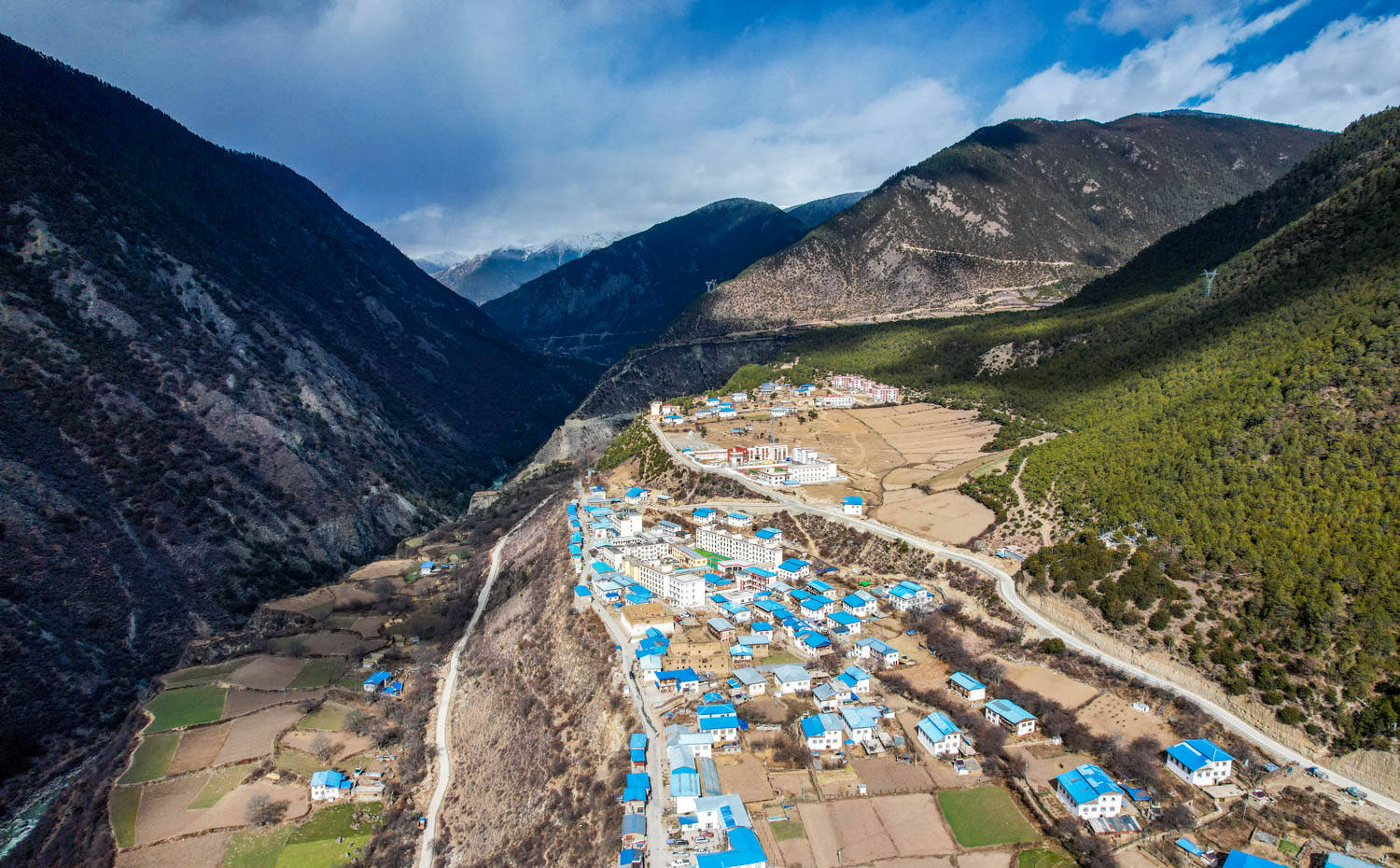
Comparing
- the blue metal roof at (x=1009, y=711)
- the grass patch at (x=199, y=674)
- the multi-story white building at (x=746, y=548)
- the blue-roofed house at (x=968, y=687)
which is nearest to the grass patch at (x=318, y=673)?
the grass patch at (x=199, y=674)

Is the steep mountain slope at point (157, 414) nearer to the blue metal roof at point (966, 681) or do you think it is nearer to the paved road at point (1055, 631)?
the paved road at point (1055, 631)

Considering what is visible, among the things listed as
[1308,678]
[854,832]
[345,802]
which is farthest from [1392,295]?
[345,802]

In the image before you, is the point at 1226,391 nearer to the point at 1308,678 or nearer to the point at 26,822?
Answer: the point at 1308,678

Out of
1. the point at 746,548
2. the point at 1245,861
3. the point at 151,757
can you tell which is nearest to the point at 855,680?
the point at 1245,861

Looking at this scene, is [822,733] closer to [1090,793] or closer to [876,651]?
[876,651]

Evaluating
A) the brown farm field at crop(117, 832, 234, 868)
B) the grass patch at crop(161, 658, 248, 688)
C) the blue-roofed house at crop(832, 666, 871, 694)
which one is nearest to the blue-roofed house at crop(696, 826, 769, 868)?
the blue-roofed house at crop(832, 666, 871, 694)

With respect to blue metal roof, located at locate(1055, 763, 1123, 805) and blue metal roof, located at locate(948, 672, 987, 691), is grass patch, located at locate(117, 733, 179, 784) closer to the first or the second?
blue metal roof, located at locate(948, 672, 987, 691)
